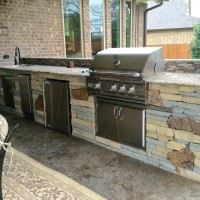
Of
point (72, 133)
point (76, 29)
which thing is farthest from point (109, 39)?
point (72, 133)

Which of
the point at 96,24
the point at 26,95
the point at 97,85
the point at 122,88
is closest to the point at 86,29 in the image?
the point at 96,24

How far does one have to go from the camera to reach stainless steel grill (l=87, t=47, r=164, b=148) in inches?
103

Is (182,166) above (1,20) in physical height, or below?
below

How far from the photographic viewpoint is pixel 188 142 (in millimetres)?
2359

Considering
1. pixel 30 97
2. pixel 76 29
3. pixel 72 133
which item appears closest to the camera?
pixel 72 133

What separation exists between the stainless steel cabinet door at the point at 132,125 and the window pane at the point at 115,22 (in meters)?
4.85

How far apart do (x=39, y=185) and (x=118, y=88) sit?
1.29m

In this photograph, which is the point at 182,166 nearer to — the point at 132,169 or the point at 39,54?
the point at 132,169

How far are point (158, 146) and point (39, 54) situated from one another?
12.0 feet

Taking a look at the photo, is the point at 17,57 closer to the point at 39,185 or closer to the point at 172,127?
the point at 39,185

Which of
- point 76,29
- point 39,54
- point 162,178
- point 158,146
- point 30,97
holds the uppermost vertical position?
point 76,29

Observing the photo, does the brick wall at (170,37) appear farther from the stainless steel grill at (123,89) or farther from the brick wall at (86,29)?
the stainless steel grill at (123,89)

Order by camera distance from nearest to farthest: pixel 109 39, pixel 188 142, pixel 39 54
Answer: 1. pixel 188 142
2. pixel 39 54
3. pixel 109 39

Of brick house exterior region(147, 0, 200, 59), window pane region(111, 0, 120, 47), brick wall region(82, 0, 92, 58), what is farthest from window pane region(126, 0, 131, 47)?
brick house exterior region(147, 0, 200, 59)
